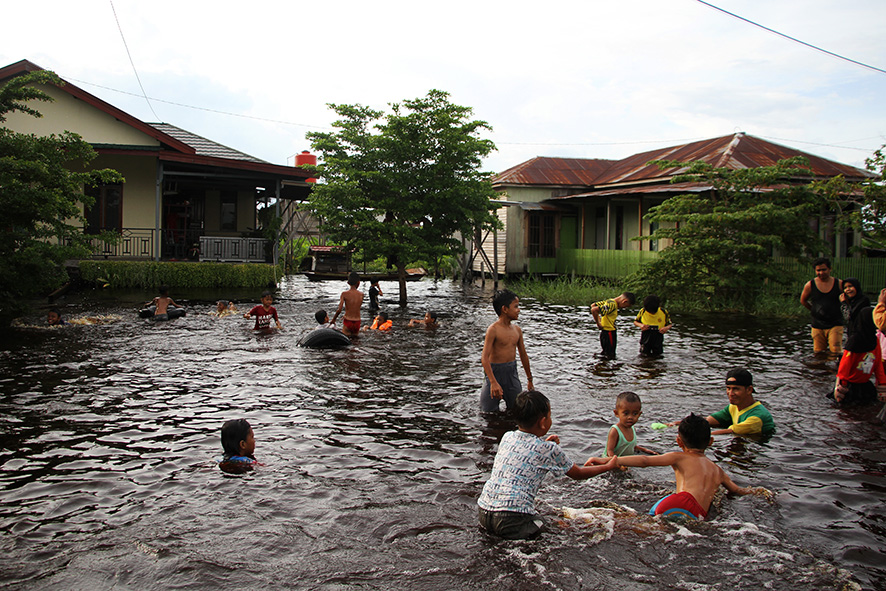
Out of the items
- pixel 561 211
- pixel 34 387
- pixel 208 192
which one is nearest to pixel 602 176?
pixel 561 211

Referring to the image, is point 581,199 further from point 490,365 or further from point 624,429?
point 624,429

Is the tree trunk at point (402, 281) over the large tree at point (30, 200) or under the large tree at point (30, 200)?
under

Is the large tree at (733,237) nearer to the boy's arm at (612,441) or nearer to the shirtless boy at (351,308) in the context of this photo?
the shirtless boy at (351,308)

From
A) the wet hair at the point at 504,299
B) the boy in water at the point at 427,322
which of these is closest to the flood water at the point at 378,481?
the wet hair at the point at 504,299

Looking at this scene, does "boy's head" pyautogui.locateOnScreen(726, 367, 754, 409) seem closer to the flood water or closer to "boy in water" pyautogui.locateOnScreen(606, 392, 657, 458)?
the flood water

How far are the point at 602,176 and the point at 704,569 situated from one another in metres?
31.8

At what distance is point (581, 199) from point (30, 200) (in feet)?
72.1

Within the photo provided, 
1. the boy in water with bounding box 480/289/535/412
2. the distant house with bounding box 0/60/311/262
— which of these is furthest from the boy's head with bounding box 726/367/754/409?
the distant house with bounding box 0/60/311/262

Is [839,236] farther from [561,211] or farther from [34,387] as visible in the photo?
[34,387]

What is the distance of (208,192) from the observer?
28641 mm

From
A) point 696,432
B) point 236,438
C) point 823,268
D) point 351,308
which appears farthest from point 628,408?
point 351,308

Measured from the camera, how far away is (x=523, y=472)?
487cm

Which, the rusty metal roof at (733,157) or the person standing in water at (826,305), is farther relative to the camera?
the rusty metal roof at (733,157)

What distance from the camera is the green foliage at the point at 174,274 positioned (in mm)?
22562
